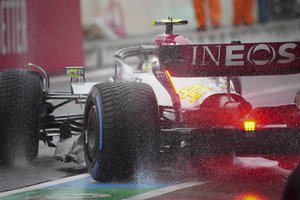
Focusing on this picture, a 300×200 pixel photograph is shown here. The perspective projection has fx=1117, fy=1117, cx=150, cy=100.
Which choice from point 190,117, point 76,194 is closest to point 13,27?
point 190,117

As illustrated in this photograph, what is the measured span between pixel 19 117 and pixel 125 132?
204 cm

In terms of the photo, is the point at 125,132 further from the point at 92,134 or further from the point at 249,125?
the point at 249,125

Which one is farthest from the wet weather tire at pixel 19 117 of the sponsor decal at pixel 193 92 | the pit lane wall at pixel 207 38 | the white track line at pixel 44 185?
the pit lane wall at pixel 207 38

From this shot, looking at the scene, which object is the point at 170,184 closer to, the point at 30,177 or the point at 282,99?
the point at 30,177

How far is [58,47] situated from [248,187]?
50.0 feet

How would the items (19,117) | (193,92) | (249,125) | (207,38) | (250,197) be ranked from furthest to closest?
(207,38) < (19,117) < (193,92) < (249,125) < (250,197)

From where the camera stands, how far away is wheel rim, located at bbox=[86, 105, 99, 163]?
938 centimetres

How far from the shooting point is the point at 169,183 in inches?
376

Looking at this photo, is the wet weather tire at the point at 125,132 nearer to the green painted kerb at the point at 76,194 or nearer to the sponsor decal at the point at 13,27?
the green painted kerb at the point at 76,194

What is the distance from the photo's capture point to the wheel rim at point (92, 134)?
938 cm

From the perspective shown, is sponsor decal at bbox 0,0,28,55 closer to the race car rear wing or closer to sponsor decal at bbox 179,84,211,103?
sponsor decal at bbox 179,84,211,103

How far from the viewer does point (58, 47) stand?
24047 mm

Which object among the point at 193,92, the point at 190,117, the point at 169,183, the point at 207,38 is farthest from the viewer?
the point at 207,38

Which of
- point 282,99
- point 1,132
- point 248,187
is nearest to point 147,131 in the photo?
point 248,187
